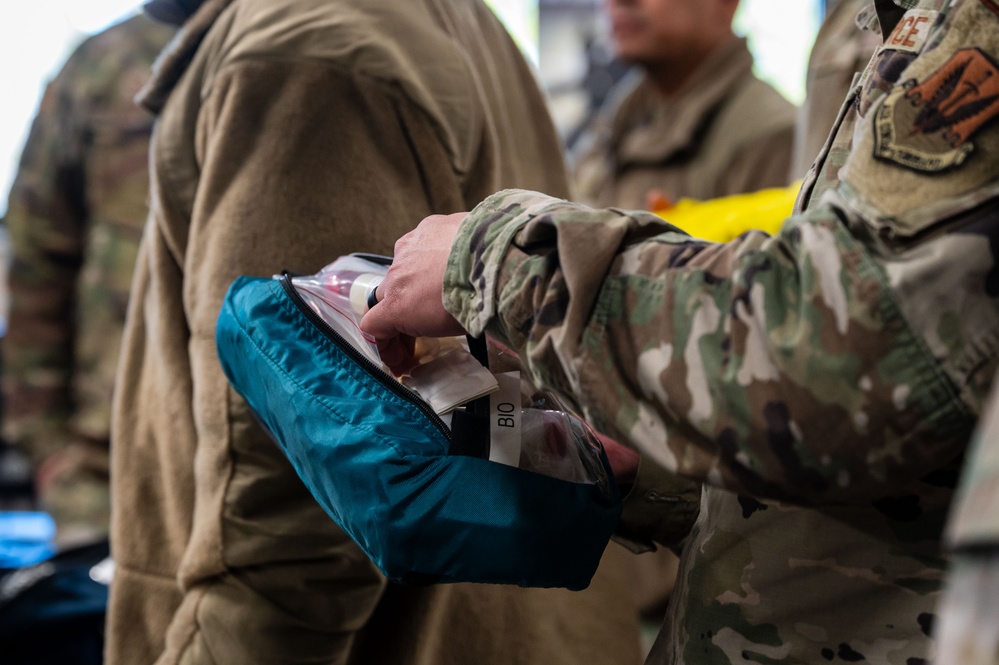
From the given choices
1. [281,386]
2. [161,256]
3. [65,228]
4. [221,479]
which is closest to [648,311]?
[281,386]

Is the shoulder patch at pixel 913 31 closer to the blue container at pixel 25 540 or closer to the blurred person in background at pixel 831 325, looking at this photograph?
the blurred person in background at pixel 831 325

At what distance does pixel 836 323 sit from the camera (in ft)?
1.69

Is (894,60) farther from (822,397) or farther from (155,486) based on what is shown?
(155,486)

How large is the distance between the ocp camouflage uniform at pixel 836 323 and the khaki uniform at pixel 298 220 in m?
0.39

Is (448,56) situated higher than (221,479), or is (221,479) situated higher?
(448,56)

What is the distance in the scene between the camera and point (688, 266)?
1.85 ft

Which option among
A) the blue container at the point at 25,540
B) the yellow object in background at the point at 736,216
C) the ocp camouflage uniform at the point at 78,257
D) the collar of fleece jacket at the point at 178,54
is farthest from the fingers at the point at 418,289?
the ocp camouflage uniform at the point at 78,257

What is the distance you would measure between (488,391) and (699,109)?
1921 mm

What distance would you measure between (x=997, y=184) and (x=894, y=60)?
0.15 metres

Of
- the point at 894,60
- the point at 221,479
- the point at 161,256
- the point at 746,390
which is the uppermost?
the point at 894,60

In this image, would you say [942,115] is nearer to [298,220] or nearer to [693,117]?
[298,220]

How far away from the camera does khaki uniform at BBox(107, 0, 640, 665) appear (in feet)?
3.21

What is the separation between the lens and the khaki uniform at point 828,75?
70.9 inches

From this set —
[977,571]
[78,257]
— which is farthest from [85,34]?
[977,571]
